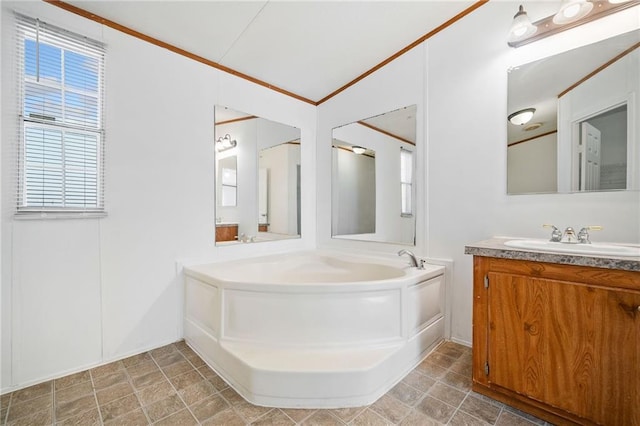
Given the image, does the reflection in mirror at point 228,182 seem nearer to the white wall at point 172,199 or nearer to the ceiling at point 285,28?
the white wall at point 172,199

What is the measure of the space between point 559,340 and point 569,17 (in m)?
1.93

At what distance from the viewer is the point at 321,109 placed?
3.36 meters

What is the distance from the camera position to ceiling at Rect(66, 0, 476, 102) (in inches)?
75.7

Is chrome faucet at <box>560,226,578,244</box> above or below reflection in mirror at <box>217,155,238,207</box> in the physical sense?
below

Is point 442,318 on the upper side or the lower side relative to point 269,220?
lower

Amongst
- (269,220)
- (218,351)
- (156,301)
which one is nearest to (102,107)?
(156,301)

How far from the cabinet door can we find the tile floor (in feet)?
0.78

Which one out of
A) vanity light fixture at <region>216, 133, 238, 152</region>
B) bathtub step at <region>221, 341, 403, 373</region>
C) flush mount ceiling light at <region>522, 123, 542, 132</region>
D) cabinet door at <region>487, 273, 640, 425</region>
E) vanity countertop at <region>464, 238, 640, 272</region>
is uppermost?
vanity light fixture at <region>216, 133, 238, 152</region>

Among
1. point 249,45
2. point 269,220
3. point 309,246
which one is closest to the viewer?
point 249,45

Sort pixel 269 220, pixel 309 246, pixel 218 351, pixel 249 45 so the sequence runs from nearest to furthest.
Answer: pixel 218 351 → pixel 249 45 → pixel 269 220 → pixel 309 246

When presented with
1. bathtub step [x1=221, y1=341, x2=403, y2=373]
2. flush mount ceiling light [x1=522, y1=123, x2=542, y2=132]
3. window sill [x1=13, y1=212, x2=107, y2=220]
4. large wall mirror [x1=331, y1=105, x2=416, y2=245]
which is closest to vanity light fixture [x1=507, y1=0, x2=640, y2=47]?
flush mount ceiling light [x1=522, y1=123, x2=542, y2=132]

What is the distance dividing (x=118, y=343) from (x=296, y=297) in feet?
4.72

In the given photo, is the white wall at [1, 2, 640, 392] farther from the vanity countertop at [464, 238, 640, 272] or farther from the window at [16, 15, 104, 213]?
the vanity countertop at [464, 238, 640, 272]

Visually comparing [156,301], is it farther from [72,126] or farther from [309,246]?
[309,246]
